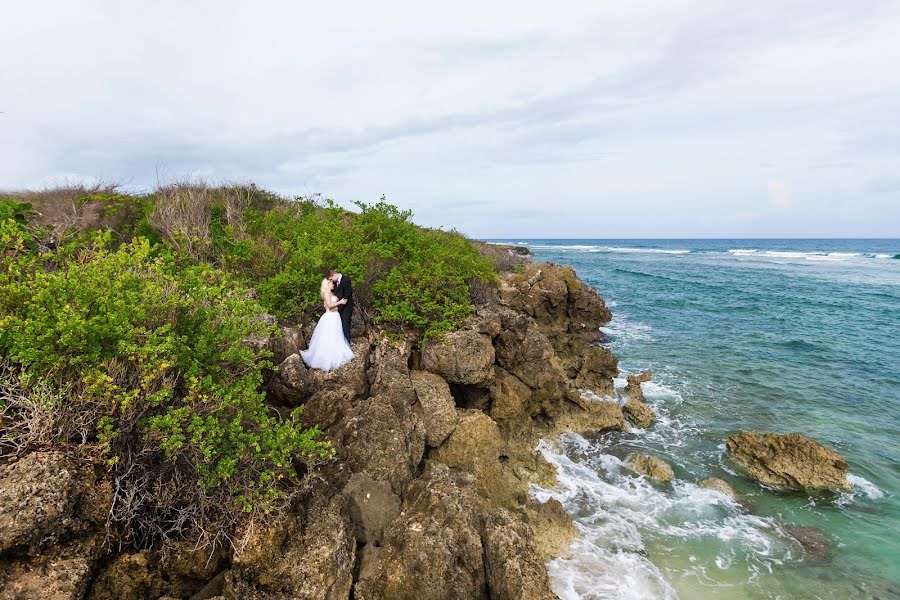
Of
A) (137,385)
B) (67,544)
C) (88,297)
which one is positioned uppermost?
(88,297)

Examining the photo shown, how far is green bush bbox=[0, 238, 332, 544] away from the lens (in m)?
4.82

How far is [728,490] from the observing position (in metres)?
11.2

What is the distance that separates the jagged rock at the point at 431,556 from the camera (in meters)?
5.41

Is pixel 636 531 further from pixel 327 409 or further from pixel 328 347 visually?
pixel 328 347

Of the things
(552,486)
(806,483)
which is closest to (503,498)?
(552,486)

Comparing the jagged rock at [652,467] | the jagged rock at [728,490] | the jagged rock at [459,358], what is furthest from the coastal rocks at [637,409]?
the jagged rock at [459,358]

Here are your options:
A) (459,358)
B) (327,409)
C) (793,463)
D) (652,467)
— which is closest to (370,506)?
(327,409)

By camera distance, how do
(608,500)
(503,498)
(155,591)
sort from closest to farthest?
(155,591), (503,498), (608,500)

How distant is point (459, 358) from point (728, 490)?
7.78 meters

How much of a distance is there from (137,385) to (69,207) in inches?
546

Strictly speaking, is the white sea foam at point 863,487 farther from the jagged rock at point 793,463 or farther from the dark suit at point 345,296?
the dark suit at point 345,296

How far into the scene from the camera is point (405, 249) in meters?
14.0

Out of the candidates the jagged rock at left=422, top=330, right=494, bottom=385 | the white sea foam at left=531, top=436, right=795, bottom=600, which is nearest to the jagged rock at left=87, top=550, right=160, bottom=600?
the white sea foam at left=531, top=436, right=795, bottom=600

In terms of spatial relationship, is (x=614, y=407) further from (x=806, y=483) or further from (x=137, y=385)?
(x=137, y=385)
